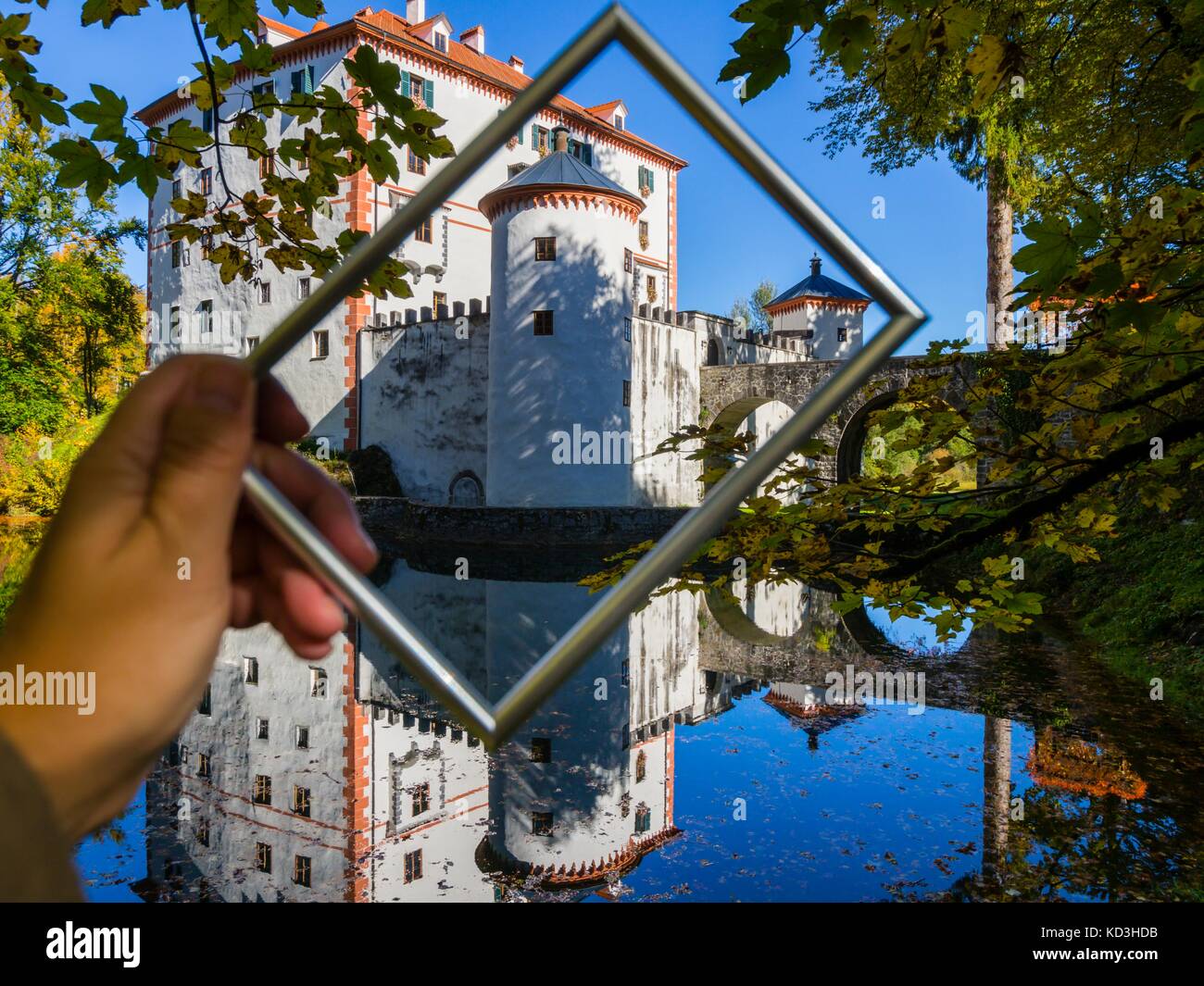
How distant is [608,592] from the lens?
378 mm

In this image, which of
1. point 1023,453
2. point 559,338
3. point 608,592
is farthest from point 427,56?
point 608,592

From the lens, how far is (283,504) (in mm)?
427

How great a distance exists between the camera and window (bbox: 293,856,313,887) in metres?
3.69

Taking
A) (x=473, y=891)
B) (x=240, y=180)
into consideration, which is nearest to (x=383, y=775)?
(x=473, y=891)

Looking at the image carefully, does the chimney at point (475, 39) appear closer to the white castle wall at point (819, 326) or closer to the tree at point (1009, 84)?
the white castle wall at point (819, 326)

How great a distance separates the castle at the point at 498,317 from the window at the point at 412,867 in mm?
8242

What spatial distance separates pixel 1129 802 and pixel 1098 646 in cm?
364

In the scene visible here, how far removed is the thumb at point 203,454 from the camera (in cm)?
44

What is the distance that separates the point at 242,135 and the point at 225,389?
2.05 m

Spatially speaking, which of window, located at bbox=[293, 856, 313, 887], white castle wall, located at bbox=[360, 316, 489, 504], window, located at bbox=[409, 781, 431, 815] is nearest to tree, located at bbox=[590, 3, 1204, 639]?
window, located at bbox=[293, 856, 313, 887]

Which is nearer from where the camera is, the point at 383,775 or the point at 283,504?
the point at 283,504

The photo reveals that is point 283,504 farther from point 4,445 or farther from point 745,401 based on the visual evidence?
point 4,445

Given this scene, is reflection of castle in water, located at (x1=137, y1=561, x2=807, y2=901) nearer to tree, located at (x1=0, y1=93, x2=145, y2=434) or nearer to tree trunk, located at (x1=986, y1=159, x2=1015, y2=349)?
tree trunk, located at (x1=986, y1=159, x2=1015, y2=349)

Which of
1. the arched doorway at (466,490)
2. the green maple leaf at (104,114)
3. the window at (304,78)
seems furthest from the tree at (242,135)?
the window at (304,78)
